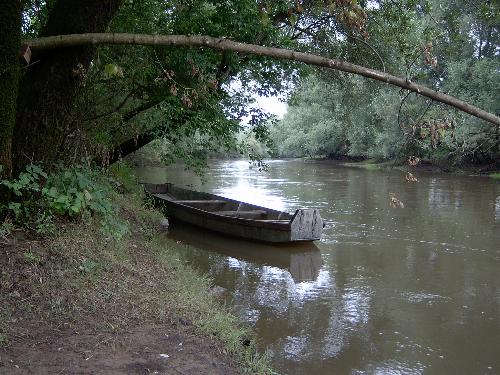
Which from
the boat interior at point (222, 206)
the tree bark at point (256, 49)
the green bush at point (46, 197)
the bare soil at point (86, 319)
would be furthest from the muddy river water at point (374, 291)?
the green bush at point (46, 197)

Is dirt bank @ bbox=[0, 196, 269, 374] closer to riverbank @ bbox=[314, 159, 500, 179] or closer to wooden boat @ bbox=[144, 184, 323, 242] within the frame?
wooden boat @ bbox=[144, 184, 323, 242]

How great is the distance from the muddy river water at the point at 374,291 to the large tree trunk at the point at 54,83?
12.0 ft

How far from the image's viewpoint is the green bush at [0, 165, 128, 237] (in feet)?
16.9

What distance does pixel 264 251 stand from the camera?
11.6 meters

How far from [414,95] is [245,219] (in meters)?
19.0

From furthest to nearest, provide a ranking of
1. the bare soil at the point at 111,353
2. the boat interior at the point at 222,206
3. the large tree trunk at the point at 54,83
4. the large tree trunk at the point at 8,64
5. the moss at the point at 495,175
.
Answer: the moss at the point at 495,175, the boat interior at the point at 222,206, the large tree trunk at the point at 54,83, the large tree trunk at the point at 8,64, the bare soil at the point at 111,353

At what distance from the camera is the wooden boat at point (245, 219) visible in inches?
452

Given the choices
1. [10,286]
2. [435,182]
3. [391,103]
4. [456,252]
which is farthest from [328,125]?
[10,286]

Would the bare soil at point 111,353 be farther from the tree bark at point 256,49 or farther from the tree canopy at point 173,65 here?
the tree bark at point 256,49

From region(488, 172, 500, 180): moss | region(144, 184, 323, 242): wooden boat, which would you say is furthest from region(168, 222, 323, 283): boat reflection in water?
region(488, 172, 500, 180): moss

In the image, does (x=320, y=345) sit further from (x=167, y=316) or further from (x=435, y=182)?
(x=435, y=182)

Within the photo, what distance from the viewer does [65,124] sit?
5.55 m

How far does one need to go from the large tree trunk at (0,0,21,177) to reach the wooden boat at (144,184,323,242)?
742 centimetres

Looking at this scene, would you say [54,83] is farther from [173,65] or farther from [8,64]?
[173,65]
